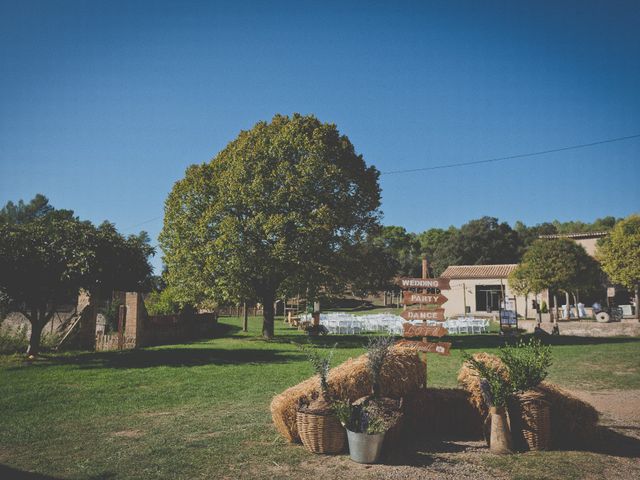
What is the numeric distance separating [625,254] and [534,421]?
2245cm

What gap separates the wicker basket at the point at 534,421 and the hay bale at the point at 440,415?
0.76 m

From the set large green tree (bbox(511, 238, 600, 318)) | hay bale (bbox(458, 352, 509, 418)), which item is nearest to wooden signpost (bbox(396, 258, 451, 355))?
hay bale (bbox(458, 352, 509, 418))

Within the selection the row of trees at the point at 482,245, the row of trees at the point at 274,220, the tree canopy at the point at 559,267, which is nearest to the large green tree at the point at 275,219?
the row of trees at the point at 274,220

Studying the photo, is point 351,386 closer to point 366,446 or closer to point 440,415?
point 366,446

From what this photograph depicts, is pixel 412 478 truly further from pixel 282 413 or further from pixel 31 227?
pixel 31 227

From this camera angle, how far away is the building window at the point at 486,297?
1620 inches

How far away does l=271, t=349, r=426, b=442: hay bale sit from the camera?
5801 mm

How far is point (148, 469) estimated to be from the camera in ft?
16.2

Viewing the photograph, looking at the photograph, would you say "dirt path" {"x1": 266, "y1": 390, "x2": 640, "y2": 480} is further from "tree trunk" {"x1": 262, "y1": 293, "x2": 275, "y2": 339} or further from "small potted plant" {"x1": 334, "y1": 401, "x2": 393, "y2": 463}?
"tree trunk" {"x1": 262, "y1": 293, "x2": 275, "y2": 339}

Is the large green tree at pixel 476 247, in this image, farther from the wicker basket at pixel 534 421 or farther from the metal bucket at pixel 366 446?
the metal bucket at pixel 366 446

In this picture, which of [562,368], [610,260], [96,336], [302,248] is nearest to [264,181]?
[302,248]

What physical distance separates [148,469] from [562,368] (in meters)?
11.4

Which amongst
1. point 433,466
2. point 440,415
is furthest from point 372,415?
point 440,415

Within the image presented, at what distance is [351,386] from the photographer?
19.2 feet
